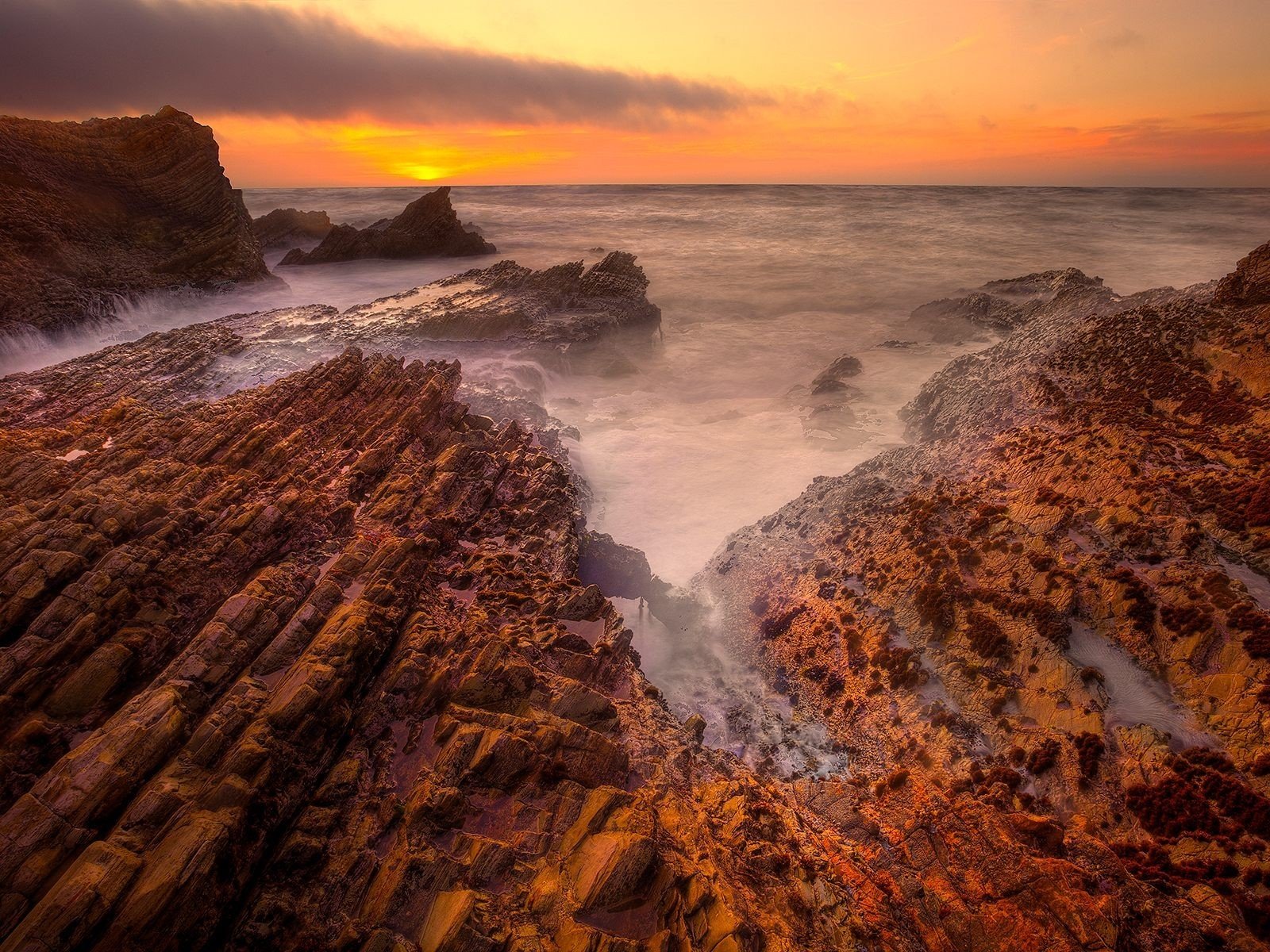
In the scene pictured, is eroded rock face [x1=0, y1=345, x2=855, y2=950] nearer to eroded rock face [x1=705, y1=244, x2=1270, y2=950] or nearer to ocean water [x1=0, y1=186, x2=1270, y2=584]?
eroded rock face [x1=705, y1=244, x2=1270, y2=950]

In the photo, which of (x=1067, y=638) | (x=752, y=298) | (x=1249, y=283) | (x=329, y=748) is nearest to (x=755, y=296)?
(x=752, y=298)

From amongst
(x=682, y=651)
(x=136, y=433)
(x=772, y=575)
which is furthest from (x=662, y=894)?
(x=136, y=433)

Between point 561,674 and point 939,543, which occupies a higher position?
point 939,543

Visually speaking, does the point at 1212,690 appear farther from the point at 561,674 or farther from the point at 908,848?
the point at 561,674

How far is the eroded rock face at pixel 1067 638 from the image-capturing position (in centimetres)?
744

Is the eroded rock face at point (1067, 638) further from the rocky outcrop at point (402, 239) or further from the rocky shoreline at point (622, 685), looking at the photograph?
the rocky outcrop at point (402, 239)

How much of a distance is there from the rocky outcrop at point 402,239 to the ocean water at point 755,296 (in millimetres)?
1688

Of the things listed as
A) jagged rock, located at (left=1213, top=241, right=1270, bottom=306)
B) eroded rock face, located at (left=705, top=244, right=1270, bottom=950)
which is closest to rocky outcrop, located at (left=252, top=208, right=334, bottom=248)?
eroded rock face, located at (left=705, top=244, right=1270, bottom=950)

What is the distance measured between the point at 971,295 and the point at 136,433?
39285 millimetres

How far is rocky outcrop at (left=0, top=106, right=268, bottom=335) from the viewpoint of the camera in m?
25.9

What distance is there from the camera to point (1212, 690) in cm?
866

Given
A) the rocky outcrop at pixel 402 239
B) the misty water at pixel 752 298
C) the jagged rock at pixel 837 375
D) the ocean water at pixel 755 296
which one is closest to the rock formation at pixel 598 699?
the misty water at pixel 752 298

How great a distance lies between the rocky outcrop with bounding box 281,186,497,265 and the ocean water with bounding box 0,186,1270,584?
1.69 meters

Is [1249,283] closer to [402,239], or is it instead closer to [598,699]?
[598,699]
